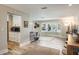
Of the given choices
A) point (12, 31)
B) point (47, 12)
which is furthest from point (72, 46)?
point (12, 31)

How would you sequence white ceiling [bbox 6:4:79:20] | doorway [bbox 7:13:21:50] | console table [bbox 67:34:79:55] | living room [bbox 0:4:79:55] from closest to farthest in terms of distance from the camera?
console table [bbox 67:34:79:55] → white ceiling [bbox 6:4:79:20] → living room [bbox 0:4:79:55] → doorway [bbox 7:13:21:50]

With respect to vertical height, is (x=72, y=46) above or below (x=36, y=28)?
Answer: below

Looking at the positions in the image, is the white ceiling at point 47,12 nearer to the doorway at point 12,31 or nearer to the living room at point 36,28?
the living room at point 36,28

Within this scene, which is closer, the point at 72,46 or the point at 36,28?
the point at 72,46

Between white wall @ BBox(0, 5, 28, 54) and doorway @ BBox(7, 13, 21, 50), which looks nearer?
white wall @ BBox(0, 5, 28, 54)

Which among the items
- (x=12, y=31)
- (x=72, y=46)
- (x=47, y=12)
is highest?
(x=47, y=12)

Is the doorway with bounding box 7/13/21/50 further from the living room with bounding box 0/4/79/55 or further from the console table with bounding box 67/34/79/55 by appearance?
the console table with bounding box 67/34/79/55

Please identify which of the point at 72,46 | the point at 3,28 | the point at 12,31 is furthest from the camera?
the point at 12,31

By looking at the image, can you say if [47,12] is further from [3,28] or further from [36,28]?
[3,28]

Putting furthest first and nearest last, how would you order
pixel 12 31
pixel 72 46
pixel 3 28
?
1. pixel 12 31
2. pixel 3 28
3. pixel 72 46

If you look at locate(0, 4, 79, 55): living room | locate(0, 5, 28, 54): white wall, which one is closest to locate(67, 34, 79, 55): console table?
locate(0, 4, 79, 55): living room

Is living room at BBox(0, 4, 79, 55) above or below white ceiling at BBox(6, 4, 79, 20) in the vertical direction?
below

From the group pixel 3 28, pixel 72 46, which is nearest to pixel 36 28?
pixel 3 28
